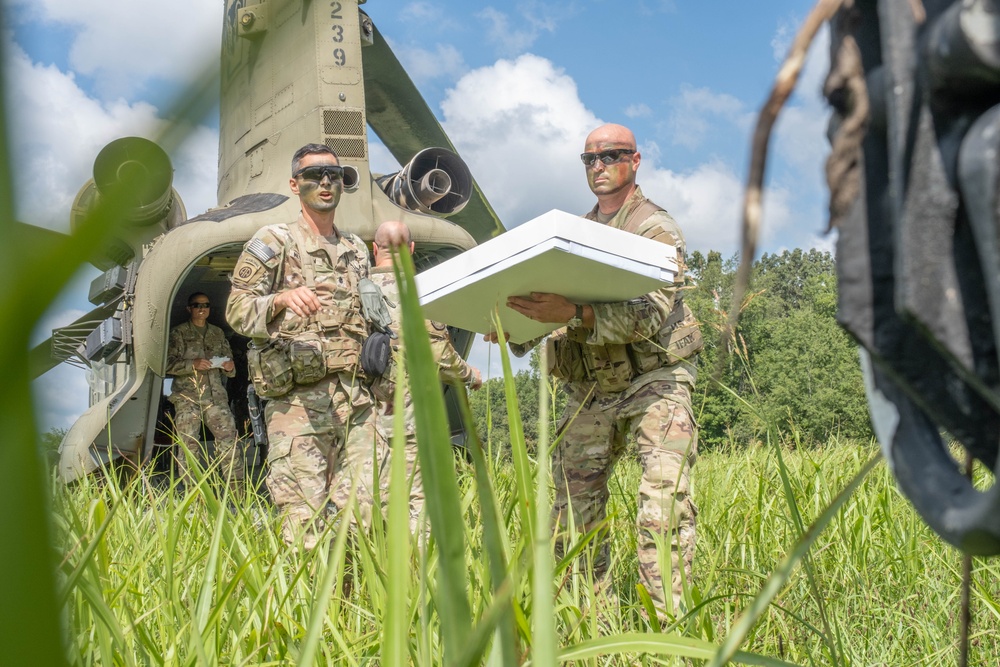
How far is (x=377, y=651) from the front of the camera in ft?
5.64

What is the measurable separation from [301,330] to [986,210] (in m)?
3.71

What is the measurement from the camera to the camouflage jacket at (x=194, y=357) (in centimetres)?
691

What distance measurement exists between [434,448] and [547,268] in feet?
7.33

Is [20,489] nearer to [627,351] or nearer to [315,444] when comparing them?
[627,351]

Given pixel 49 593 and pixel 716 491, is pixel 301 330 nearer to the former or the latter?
pixel 716 491

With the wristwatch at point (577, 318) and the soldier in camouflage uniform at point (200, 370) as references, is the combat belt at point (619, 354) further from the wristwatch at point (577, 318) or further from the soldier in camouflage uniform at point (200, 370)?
the soldier in camouflage uniform at point (200, 370)

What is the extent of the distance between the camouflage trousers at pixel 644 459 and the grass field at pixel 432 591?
0.13 metres

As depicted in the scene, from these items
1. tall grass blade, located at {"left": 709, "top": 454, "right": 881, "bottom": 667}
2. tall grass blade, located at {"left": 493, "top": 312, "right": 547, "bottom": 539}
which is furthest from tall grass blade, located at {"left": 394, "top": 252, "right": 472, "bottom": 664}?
tall grass blade, located at {"left": 493, "top": 312, "right": 547, "bottom": 539}

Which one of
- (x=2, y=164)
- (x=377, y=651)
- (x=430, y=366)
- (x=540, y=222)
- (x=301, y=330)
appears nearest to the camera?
(x=2, y=164)

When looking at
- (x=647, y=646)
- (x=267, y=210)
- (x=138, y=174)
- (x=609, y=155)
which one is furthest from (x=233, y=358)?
(x=138, y=174)

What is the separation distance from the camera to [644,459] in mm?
3082

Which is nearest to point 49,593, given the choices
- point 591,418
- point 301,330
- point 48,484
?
point 48,484

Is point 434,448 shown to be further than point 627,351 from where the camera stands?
No

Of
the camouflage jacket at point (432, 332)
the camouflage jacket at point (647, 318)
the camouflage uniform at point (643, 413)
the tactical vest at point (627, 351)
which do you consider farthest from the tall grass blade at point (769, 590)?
the camouflage jacket at point (432, 332)
